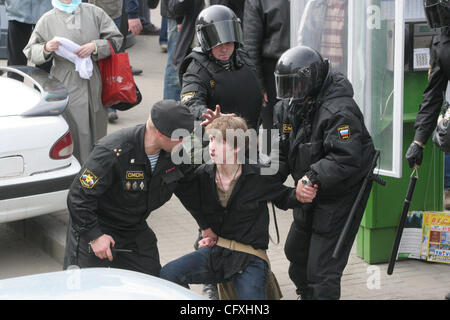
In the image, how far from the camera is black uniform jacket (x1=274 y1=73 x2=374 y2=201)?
175 inches

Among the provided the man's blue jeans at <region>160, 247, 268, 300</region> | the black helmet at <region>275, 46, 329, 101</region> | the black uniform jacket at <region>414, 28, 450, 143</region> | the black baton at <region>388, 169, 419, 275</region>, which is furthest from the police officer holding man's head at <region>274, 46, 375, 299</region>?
the black uniform jacket at <region>414, 28, 450, 143</region>

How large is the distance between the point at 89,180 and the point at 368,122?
2470 millimetres

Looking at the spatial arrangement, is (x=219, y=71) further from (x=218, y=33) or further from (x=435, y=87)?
(x=435, y=87)

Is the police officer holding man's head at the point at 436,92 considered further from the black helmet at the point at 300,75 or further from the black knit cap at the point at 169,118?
the black knit cap at the point at 169,118

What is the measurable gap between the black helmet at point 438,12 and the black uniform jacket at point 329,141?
0.90m

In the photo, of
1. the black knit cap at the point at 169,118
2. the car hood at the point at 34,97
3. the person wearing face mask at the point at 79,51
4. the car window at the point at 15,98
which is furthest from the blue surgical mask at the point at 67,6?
the black knit cap at the point at 169,118

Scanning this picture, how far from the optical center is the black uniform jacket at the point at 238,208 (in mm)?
4465

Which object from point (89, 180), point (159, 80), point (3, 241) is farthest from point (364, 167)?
A: point (159, 80)

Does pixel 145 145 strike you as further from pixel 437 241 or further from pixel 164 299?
A: pixel 437 241

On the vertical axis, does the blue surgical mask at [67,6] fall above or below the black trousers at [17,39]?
above

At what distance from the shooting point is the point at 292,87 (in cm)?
450

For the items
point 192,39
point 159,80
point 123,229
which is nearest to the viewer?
point 123,229

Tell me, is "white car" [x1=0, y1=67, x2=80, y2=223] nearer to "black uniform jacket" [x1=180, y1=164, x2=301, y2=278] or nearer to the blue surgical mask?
the blue surgical mask

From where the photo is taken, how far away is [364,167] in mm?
4621
